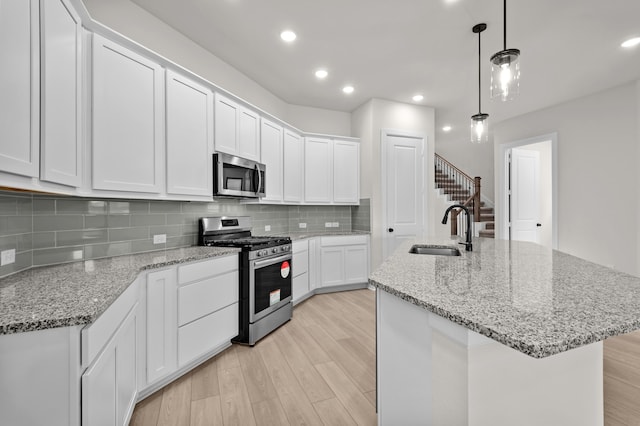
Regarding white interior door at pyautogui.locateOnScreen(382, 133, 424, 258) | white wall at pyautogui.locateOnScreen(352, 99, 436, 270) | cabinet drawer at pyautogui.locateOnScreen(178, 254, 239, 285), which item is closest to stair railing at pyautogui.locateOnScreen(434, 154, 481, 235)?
white wall at pyautogui.locateOnScreen(352, 99, 436, 270)

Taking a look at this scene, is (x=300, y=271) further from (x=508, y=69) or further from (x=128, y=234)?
(x=508, y=69)

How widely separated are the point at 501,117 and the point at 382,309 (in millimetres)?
5377

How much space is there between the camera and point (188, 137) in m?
2.49

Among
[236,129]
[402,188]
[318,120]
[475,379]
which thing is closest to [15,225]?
[236,129]

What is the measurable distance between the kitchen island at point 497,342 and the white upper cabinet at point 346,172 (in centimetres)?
322

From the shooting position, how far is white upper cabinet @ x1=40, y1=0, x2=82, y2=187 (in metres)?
1.32

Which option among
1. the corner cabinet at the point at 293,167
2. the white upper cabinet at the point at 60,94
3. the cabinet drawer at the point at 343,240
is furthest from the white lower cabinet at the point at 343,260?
the white upper cabinet at the point at 60,94

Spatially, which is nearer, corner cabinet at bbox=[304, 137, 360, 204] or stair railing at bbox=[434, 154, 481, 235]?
corner cabinet at bbox=[304, 137, 360, 204]

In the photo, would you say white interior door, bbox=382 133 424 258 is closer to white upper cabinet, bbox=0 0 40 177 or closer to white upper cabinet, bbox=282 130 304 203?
white upper cabinet, bbox=282 130 304 203

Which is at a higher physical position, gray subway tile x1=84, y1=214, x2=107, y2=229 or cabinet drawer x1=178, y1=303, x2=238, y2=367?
gray subway tile x1=84, y1=214, x2=107, y2=229

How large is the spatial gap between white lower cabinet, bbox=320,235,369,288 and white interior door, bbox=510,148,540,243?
2992mm

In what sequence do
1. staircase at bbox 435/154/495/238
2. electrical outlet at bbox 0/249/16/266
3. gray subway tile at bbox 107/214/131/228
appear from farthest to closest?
staircase at bbox 435/154/495/238 → gray subway tile at bbox 107/214/131/228 → electrical outlet at bbox 0/249/16/266

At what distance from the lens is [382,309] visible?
1.33 m

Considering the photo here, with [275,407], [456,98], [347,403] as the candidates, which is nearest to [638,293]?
[347,403]
